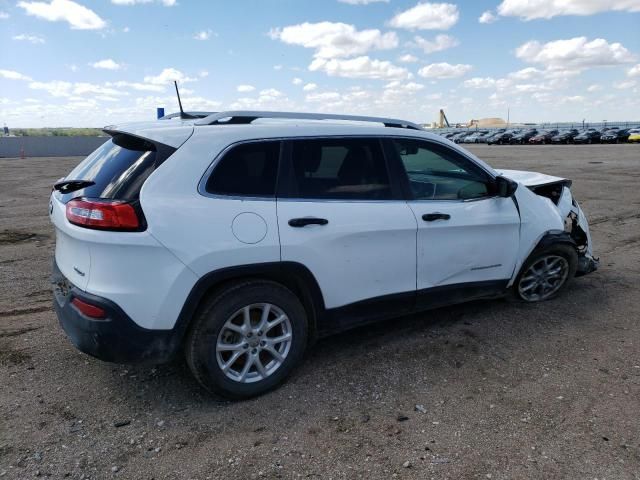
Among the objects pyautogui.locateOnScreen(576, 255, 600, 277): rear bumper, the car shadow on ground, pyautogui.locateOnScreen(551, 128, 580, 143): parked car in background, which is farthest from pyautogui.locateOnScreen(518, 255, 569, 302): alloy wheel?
pyautogui.locateOnScreen(551, 128, 580, 143): parked car in background

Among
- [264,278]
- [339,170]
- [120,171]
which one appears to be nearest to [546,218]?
[339,170]

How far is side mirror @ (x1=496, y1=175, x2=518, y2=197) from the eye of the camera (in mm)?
4098

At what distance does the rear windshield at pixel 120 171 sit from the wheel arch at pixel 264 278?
630 millimetres

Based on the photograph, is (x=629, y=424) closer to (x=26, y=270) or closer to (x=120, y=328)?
(x=120, y=328)

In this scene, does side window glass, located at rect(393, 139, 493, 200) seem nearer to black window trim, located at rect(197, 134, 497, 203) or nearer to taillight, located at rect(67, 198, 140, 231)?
black window trim, located at rect(197, 134, 497, 203)

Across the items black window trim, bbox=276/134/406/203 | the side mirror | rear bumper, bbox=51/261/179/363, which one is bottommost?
rear bumper, bbox=51/261/179/363

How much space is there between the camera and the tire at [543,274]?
4574mm

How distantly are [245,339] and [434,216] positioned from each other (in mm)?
1644

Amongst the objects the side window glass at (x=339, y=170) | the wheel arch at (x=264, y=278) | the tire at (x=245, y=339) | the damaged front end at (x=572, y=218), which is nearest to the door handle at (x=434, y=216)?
the side window glass at (x=339, y=170)

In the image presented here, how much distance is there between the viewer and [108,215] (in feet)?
9.04

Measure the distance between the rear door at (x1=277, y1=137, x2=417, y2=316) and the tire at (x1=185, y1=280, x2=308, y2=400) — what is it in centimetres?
27

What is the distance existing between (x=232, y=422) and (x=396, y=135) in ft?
7.44

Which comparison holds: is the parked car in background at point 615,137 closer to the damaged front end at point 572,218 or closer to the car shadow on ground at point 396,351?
the damaged front end at point 572,218

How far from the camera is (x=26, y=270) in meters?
5.95
